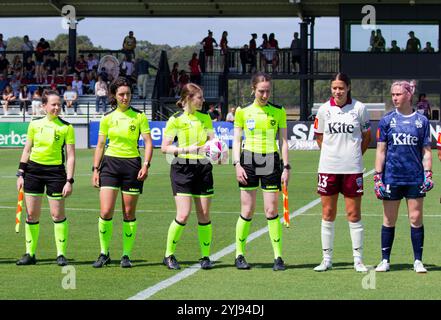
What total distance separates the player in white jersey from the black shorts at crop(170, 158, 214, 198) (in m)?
1.23

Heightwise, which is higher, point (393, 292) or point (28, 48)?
point (28, 48)

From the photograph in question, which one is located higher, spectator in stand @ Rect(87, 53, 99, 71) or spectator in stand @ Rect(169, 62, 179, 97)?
spectator in stand @ Rect(87, 53, 99, 71)

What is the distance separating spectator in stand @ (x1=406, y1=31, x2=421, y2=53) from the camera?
48719 mm

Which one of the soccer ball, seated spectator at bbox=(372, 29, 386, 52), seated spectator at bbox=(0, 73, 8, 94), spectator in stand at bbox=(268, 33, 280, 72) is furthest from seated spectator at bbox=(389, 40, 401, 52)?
the soccer ball

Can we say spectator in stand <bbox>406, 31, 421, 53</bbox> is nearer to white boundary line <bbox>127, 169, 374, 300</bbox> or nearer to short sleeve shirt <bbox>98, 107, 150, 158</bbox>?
white boundary line <bbox>127, 169, 374, 300</bbox>

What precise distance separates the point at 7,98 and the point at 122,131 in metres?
34.9

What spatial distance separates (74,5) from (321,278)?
42.6 meters

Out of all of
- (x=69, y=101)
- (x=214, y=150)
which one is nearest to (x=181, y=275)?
(x=214, y=150)

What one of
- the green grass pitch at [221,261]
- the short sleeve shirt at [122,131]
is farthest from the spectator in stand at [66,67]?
the short sleeve shirt at [122,131]

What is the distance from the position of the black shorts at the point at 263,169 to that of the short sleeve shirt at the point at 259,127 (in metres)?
0.07

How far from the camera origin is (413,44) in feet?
160
